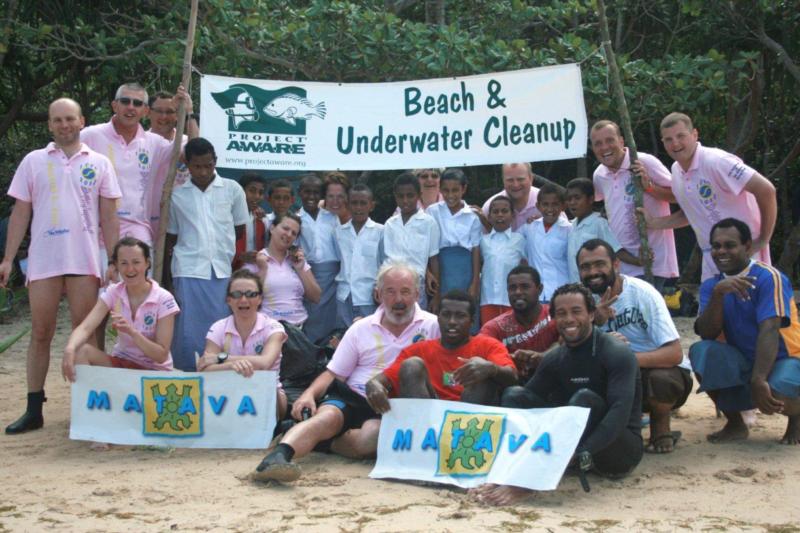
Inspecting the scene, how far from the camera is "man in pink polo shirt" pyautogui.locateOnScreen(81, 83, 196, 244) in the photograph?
233 inches

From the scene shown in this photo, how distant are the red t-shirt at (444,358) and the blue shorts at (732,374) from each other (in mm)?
1106

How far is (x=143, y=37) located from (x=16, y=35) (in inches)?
48.4

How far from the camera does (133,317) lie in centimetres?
550

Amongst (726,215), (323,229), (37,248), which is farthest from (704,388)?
(37,248)

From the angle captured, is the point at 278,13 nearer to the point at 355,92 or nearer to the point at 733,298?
the point at 355,92

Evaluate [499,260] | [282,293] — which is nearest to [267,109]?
[282,293]

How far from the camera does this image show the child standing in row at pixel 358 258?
639 centimetres

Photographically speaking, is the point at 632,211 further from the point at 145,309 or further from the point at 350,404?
the point at 145,309

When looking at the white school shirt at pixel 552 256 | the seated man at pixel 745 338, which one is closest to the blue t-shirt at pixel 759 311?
the seated man at pixel 745 338

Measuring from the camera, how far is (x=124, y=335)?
5570 millimetres

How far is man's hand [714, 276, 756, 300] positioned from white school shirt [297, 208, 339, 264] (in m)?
2.50

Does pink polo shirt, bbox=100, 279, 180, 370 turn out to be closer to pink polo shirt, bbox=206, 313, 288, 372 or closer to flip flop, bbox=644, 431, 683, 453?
pink polo shirt, bbox=206, 313, 288, 372

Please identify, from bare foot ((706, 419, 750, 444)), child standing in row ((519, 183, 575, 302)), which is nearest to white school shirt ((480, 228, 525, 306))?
child standing in row ((519, 183, 575, 302))

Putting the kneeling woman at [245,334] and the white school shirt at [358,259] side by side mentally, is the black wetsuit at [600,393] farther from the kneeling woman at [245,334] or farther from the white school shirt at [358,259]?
the white school shirt at [358,259]
